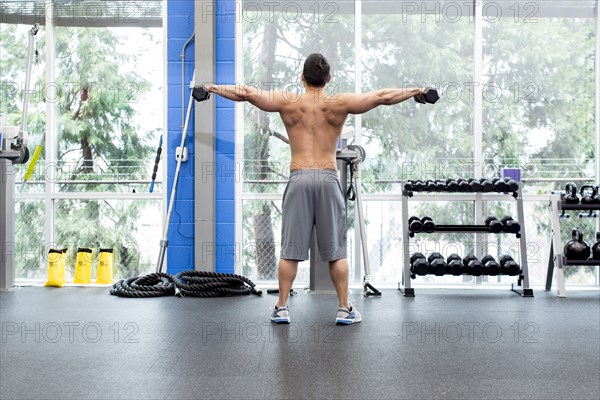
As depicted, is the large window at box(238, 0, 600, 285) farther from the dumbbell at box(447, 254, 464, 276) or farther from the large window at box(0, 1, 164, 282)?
the large window at box(0, 1, 164, 282)

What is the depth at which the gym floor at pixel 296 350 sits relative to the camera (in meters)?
2.47

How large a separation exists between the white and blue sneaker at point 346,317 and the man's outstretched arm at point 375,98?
116cm

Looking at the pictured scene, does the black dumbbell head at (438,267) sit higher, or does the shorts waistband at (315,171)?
the shorts waistband at (315,171)

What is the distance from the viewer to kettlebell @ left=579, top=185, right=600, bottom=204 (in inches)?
212

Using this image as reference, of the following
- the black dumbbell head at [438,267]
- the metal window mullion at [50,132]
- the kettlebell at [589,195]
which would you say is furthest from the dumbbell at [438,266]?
the metal window mullion at [50,132]

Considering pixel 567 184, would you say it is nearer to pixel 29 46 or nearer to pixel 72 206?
pixel 72 206

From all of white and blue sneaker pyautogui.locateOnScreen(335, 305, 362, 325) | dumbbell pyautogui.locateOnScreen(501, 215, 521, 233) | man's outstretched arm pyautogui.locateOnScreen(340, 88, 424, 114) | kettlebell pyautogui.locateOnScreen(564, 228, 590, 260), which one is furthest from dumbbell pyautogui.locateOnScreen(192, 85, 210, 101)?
kettlebell pyautogui.locateOnScreen(564, 228, 590, 260)

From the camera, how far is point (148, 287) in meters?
5.21

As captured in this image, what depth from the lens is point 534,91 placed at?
5.99 meters

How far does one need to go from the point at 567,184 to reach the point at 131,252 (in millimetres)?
3758

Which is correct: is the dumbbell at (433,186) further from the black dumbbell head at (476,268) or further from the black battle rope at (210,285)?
the black battle rope at (210,285)

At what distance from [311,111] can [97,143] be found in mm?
2896

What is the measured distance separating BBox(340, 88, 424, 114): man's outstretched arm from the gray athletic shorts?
0.40 metres

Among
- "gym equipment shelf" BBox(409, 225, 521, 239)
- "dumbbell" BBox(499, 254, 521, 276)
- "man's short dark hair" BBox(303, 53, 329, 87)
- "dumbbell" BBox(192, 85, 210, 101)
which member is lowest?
"dumbbell" BBox(499, 254, 521, 276)
